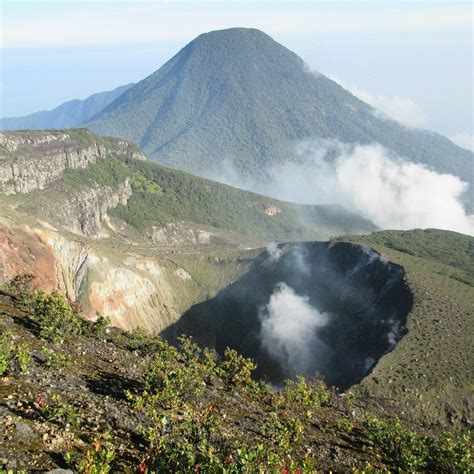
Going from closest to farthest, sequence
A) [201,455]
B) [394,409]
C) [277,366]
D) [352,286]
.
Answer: [201,455], [394,409], [277,366], [352,286]

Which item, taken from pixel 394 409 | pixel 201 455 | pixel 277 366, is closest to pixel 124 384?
pixel 201 455

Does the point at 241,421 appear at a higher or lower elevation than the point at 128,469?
lower

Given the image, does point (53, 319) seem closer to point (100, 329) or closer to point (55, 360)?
point (100, 329)

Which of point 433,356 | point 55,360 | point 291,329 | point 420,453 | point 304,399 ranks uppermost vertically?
point 55,360

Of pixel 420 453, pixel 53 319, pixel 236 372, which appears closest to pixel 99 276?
pixel 236 372

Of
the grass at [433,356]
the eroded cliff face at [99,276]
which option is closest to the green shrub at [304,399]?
the grass at [433,356]

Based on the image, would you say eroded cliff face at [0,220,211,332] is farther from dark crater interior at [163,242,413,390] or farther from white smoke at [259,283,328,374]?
white smoke at [259,283,328,374]

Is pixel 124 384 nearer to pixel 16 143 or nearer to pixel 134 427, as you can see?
pixel 134 427
